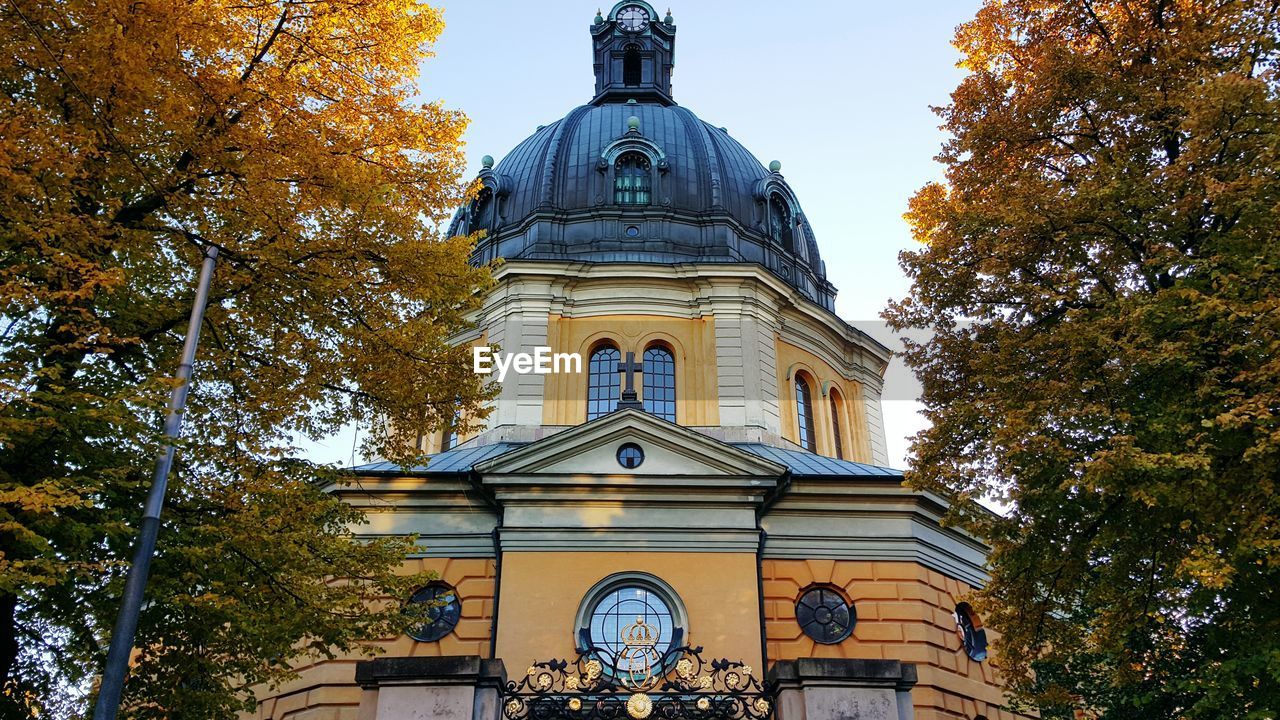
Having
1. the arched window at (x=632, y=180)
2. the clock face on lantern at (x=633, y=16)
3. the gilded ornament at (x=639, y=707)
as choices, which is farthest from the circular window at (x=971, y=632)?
the clock face on lantern at (x=633, y=16)

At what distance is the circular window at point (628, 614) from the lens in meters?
15.1

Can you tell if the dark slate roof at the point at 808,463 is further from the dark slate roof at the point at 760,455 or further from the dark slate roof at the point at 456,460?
the dark slate roof at the point at 456,460

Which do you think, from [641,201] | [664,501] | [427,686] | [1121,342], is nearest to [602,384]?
[664,501]

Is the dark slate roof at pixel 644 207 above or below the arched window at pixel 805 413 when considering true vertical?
above

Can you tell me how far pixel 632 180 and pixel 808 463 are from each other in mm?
8855

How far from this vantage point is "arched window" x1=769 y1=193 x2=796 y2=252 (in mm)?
24656

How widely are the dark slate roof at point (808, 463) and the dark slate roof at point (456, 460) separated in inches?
180

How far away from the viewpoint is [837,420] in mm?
23094

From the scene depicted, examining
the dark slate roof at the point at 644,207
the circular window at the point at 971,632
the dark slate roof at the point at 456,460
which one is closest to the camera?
the circular window at the point at 971,632

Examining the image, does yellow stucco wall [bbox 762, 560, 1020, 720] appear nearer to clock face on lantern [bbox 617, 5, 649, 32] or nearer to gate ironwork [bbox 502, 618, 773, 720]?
gate ironwork [bbox 502, 618, 773, 720]

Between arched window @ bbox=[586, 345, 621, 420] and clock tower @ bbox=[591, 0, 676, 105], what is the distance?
1258 cm

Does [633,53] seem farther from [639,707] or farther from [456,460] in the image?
[639,707]

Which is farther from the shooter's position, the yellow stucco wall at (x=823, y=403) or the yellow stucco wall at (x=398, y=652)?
the yellow stucco wall at (x=823, y=403)

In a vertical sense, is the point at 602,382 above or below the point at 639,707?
above
